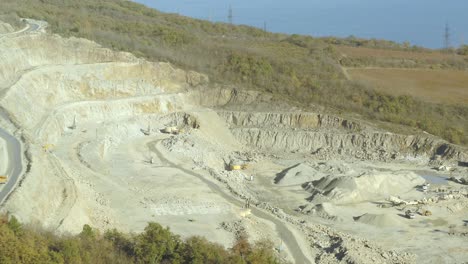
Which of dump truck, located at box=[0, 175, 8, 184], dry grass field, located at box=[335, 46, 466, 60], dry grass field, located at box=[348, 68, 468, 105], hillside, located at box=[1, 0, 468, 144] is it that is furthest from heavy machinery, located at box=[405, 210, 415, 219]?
dry grass field, located at box=[335, 46, 466, 60]

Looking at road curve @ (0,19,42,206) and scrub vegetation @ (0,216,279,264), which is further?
road curve @ (0,19,42,206)

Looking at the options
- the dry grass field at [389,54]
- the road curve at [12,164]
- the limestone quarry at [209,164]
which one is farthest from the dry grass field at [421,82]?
the road curve at [12,164]

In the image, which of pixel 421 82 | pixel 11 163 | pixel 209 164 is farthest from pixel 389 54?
pixel 11 163

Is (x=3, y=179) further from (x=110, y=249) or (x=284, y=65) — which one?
(x=284, y=65)

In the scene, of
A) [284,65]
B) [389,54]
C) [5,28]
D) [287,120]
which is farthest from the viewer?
[389,54]

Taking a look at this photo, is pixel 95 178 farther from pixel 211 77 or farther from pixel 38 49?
pixel 211 77

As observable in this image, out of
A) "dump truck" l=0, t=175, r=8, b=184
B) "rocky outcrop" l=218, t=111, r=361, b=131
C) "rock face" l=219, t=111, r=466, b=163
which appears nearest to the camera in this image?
"dump truck" l=0, t=175, r=8, b=184

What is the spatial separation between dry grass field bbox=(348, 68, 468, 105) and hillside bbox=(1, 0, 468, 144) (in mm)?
1721

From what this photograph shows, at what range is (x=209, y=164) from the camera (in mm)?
48469

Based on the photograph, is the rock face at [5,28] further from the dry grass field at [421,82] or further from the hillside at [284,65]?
the dry grass field at [421,82]

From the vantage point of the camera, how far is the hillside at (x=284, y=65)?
6003 centimetres

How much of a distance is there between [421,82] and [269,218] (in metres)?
39.7

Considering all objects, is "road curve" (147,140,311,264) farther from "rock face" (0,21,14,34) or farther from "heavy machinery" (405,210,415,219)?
"rock face" (0,21,14,34)

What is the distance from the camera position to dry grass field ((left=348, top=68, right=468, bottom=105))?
65688 mm
